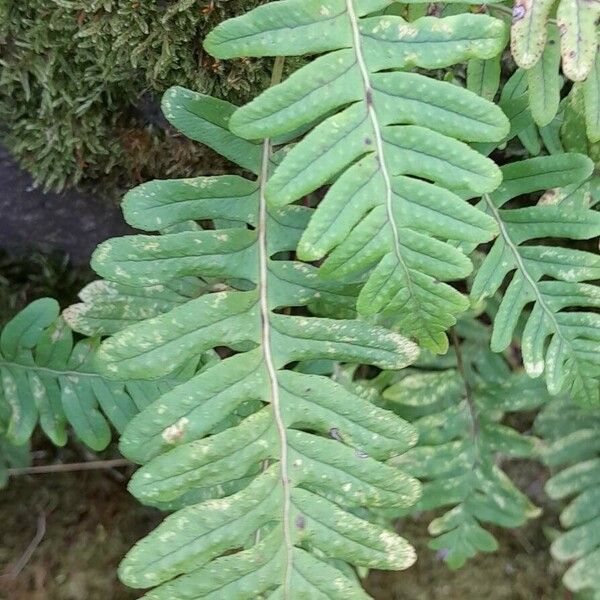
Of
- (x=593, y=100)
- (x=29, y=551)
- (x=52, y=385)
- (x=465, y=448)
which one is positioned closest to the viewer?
(x=593, y=100)

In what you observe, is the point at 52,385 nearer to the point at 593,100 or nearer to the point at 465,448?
the point at 465,448

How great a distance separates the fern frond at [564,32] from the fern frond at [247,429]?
462mm

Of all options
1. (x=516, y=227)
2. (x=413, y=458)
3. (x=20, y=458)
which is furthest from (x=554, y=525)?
(x=20, y=458)

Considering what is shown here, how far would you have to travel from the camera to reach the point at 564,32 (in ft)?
3.33

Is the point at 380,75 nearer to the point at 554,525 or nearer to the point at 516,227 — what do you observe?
the point at 516,227

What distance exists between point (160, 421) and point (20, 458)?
910mm

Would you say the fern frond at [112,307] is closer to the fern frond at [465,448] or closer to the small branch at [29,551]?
the fern frond at [465,448]

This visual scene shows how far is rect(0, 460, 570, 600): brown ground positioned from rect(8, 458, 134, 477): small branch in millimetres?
26

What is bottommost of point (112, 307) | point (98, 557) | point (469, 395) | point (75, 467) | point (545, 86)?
point (98, 557)

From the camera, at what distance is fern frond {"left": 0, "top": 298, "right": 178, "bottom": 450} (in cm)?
144

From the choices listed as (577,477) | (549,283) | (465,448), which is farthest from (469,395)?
(549,283)

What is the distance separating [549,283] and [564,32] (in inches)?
18.1

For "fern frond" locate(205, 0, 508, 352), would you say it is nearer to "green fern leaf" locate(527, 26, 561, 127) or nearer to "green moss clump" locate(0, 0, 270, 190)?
"green fern leaf" locate(527, 26, 561, 127)

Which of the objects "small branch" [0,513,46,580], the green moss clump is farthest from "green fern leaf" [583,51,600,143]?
"small branch" [0,513,46,580]
